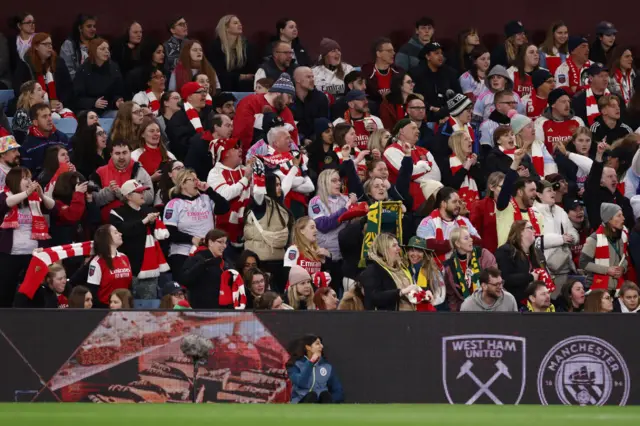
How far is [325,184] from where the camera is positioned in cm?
1536

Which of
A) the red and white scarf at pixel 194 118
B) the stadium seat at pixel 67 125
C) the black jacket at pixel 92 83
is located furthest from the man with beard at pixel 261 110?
the stadium seat at pixel 67 125

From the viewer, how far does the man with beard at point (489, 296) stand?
537 inches

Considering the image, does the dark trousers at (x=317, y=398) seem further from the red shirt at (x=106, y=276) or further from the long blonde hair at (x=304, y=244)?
the red shirt at (x=106, y=276)

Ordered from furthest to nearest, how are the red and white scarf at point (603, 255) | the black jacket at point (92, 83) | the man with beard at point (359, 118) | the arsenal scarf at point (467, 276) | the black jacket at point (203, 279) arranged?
the black jacket at point (92, 83)
the man with beard at point (359, 118)
the red and white scarf at point (603, 255)
the arsenal scarf at point (467, 276)
the black jacket at point (203, 279)

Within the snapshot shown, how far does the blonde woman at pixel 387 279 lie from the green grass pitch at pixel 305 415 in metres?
1.40

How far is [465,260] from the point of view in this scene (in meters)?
14.5

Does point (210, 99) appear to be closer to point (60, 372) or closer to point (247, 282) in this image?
point (247, 282)

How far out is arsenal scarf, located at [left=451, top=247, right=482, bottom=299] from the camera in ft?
46.9

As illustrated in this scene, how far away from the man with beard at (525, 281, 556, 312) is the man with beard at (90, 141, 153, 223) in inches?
164

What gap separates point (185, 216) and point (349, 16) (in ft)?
24.2

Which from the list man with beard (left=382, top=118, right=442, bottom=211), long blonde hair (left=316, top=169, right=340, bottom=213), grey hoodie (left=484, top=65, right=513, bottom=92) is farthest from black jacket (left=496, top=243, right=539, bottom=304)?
grey hoodie (left=484, top=65, right=513, bottom=92)

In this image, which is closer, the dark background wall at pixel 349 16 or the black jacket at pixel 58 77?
the black jacket at pixel 58 77

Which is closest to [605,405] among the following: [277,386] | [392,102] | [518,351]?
[518,351]

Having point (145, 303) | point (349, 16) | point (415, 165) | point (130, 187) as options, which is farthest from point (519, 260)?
point (349, 16)
